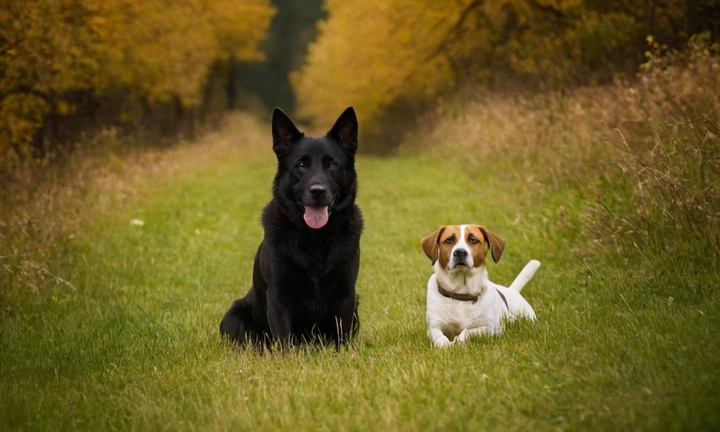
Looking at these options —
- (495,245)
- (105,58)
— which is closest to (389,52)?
(105,58)

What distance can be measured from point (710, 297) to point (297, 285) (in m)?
2.67

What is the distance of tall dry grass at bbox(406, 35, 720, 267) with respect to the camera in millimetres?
5664

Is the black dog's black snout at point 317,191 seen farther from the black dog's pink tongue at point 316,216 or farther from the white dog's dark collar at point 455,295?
the white dog's dark collar at point 455,295

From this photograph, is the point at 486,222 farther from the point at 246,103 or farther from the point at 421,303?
the point at 246,103

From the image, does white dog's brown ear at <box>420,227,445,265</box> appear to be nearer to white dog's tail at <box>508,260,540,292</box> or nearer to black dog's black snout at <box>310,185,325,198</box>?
black dog's black snout at <box>310,185,325,198</box>

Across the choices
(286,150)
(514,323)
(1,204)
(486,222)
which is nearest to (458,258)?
(514,323)

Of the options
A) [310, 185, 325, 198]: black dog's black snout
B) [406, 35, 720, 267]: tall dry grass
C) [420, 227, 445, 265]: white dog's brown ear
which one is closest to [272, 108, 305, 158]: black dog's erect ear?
[310, 185, 325, 198]: black dog's black snout

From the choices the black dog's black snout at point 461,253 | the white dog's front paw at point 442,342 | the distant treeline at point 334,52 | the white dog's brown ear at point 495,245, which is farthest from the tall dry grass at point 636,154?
the distant treeline at point 334,52

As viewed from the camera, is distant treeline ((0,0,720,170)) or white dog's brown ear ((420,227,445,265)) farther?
distant treeline ((0,0,720,170))

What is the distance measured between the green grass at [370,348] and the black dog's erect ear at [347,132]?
135 cm

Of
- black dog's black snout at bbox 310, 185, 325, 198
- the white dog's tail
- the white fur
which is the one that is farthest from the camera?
the white dog's tail

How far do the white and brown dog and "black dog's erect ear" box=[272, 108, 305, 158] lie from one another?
1139 mm

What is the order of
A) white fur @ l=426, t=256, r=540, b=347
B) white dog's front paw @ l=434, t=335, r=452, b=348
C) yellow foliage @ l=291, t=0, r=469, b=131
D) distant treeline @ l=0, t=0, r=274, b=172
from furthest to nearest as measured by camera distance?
yellow foliage @ l=291, t=0, r=469, b=131
distant treeline @ l=0, t=0, r=274, b=172
white fur @ l=426, t=256, r=540, b=347
white dog's front paw @ l=434, t=335, r=452, b=348

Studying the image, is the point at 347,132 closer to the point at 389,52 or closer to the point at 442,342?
the point at 442,342
